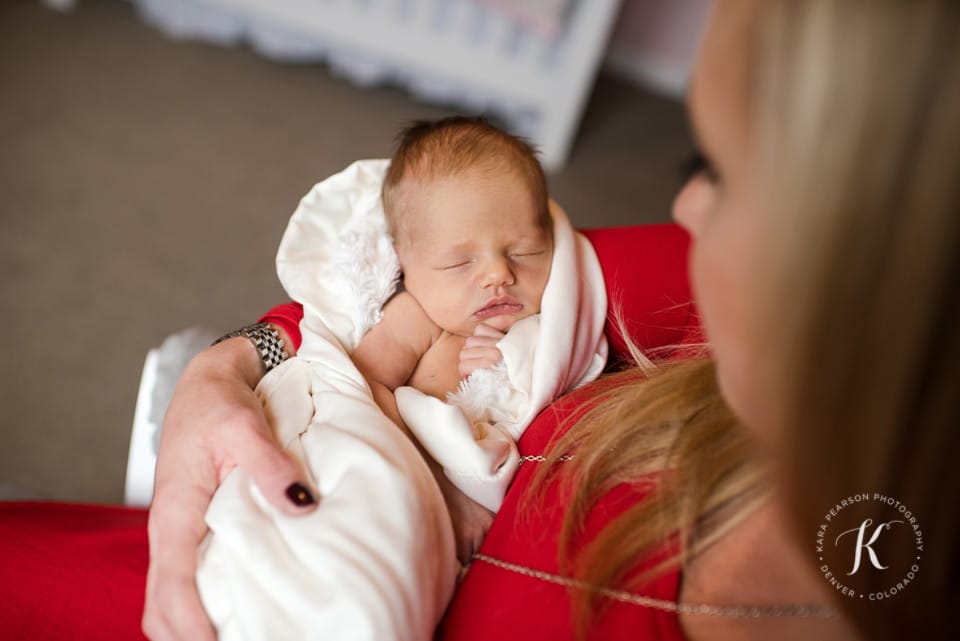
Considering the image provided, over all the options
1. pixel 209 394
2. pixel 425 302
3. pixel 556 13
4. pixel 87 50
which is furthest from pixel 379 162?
pixel 87 50

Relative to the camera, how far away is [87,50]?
2.54 metres

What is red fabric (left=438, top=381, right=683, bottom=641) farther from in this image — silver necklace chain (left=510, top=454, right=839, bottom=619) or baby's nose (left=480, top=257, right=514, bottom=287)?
Result: baby's nose (left=480, top=257, right=514, bottom=287)

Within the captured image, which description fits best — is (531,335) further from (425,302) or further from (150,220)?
(150,220)

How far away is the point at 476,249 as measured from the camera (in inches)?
41.6

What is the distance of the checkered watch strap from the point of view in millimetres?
951

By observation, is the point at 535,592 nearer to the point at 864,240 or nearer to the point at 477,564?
the point at 477,564

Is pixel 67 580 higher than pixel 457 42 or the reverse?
the reverse

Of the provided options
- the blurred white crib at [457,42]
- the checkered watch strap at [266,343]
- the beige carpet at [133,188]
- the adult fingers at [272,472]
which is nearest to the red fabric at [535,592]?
the adult fingers at [272,472]

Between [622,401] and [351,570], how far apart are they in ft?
1.12

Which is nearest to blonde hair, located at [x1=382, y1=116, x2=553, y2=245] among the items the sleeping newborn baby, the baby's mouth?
the sleeping newborn baby

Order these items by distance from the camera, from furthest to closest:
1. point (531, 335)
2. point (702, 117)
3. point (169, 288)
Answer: point (169, 288) < point (531, 335) < point (702, 117)

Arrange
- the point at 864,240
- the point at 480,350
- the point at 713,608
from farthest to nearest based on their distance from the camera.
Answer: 1. the point at 480,350
2. the point at 713,608
3. the point at 864,240

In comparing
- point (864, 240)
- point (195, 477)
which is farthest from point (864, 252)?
point (195, 477)

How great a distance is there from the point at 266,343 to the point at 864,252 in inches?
27.7
